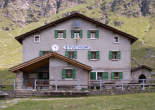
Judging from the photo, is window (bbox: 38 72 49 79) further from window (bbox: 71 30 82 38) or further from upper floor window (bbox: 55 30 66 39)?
window (bbox: 71 30 82 38)

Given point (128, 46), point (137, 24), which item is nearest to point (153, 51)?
point (137, 24)

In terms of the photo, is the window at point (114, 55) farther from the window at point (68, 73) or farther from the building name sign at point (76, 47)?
the window at point (68, 73)

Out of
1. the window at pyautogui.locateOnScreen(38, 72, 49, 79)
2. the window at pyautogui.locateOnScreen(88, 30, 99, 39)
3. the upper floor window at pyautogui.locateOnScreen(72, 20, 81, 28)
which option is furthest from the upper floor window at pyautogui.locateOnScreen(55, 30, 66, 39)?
the window at pyautogui.locateOnScreen(38, 72, 49, 79)

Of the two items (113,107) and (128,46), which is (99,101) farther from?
(128,46)

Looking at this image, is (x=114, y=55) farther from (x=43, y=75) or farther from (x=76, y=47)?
(x=43, y=75)

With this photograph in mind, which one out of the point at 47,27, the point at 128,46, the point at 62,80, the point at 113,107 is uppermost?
the point at 47,27

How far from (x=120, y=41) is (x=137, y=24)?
170 m

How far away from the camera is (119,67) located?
32938mm

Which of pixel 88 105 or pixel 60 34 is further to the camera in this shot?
pixel 60 34

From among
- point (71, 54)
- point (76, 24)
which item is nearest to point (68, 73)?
point (71, 54)

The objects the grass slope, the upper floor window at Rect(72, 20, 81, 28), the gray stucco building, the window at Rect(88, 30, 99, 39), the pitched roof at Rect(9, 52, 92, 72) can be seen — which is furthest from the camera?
the window at Rect(88, 30, 99, 39)

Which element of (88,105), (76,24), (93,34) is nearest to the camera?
(88,105)

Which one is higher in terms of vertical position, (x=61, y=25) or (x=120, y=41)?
(x=61, y=25)

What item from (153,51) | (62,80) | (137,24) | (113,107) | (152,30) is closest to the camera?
(113,107)
